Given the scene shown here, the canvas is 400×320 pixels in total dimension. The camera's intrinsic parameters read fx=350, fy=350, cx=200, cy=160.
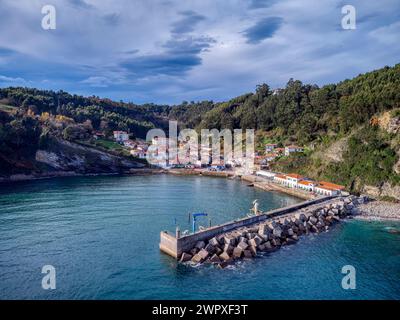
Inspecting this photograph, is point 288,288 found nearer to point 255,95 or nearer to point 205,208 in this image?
point 205,208

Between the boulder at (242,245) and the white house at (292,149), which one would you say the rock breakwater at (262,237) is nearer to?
the boulder at (242,245)

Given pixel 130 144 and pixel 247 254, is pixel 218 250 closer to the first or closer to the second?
pixel 247 254

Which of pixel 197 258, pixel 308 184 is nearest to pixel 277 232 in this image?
pixel 197 258

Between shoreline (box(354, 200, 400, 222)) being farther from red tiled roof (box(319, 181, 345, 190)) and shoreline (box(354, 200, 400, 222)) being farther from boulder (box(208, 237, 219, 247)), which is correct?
boulder (box(208, 237, 219, 247))

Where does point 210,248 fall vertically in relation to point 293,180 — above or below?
below
